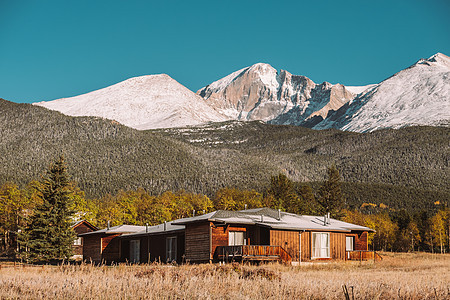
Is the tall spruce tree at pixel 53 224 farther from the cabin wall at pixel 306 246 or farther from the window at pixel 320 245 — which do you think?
the window at pixel 320 245

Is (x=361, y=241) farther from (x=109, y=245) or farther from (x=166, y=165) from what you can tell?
(x=166, y=165)

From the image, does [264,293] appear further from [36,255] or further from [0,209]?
[0,209]

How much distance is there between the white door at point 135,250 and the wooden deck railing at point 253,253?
11.4 m

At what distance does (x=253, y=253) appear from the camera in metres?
31.1

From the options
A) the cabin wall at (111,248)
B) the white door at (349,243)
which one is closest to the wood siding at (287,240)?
the white door at (349,243)

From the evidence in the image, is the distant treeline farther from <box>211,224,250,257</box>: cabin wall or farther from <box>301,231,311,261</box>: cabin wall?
<box>211,224,250,257</box>: cabin wall

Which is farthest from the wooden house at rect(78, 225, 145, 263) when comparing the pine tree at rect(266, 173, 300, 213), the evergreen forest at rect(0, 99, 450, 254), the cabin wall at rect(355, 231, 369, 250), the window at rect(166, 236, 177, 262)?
the pine tree at rect(266, 173, 300, 213)

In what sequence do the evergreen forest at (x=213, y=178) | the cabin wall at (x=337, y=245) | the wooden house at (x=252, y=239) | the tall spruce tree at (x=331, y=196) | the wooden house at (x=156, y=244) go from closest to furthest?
the wooden house at (x=252, y=239)
the cabin wall at (x=337, y=245)
the wooden house at (x=156, y=244)
the tall spruce tree at (x=331, y=196)
the evergreen forest at (x=213, y=178)

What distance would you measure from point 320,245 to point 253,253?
21.8 ft

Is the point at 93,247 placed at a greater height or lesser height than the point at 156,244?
lesser

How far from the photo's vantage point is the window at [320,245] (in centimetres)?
3519

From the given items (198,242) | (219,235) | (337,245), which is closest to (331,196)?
(337,245)

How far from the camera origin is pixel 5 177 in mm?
124250

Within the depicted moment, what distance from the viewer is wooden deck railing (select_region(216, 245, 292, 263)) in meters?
30.8
